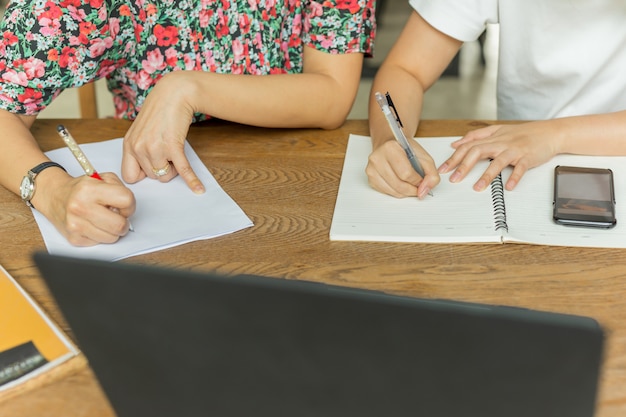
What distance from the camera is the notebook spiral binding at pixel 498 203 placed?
37.5 inches

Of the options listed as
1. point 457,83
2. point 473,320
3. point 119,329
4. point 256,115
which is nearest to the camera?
point 473,320

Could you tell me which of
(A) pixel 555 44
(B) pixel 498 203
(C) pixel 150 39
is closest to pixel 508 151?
(B) pixel 498 203

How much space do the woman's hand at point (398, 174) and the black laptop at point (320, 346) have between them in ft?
1.91

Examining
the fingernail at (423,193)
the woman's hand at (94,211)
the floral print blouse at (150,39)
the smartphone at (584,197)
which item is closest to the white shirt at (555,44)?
the floral print blouse at (150,39)

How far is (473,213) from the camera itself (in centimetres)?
99

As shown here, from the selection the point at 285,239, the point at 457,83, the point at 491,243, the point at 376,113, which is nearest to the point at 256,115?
the point at 376,113

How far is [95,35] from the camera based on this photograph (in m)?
1.22

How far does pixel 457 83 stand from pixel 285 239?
2.73 m

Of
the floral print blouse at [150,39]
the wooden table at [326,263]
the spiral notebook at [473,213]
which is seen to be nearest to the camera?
the wooden table at [326,263]

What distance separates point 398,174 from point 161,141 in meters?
0.36

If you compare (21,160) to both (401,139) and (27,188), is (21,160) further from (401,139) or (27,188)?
(401,139)

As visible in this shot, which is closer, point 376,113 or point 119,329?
point 119,329

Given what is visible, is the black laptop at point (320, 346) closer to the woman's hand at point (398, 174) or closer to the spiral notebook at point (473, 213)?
the spiral notebook at point (473, 213)

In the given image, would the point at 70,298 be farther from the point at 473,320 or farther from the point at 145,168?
the point at 145,168
